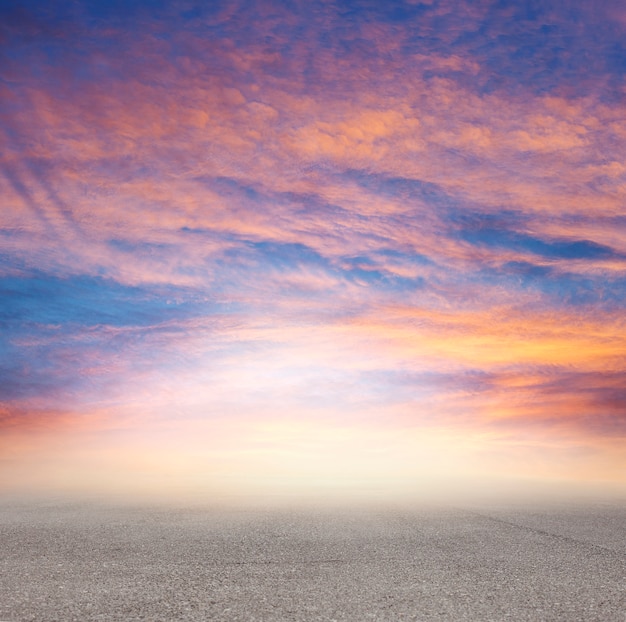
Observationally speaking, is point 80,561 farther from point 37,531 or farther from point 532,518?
point 532,518

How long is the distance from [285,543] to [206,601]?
5.70 metres

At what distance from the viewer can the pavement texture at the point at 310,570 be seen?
24.2 feet

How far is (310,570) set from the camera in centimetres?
990

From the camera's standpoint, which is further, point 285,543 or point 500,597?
point 285,543

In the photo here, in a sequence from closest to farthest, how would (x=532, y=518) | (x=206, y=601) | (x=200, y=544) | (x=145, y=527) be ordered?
(x=206, y=601)
(x=200, y=544)
(x=145, y=527)
(x=532, y=518)

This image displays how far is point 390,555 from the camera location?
1148 centimetres

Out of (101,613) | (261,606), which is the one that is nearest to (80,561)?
(101,613)

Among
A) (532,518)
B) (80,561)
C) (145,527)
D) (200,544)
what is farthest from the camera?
(532,518)

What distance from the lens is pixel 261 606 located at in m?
7.50

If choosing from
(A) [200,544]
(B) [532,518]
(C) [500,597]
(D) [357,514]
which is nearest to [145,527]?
(A) [200,544]

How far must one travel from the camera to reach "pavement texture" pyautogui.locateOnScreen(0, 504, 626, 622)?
24.2 ft

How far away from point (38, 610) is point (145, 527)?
9334 millimetres

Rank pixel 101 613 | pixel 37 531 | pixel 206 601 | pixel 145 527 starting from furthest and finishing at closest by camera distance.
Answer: pixel 145 527
pixel 37 531
pixel 206 601
pixel 101 613

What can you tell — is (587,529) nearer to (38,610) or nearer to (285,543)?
(285,543)
